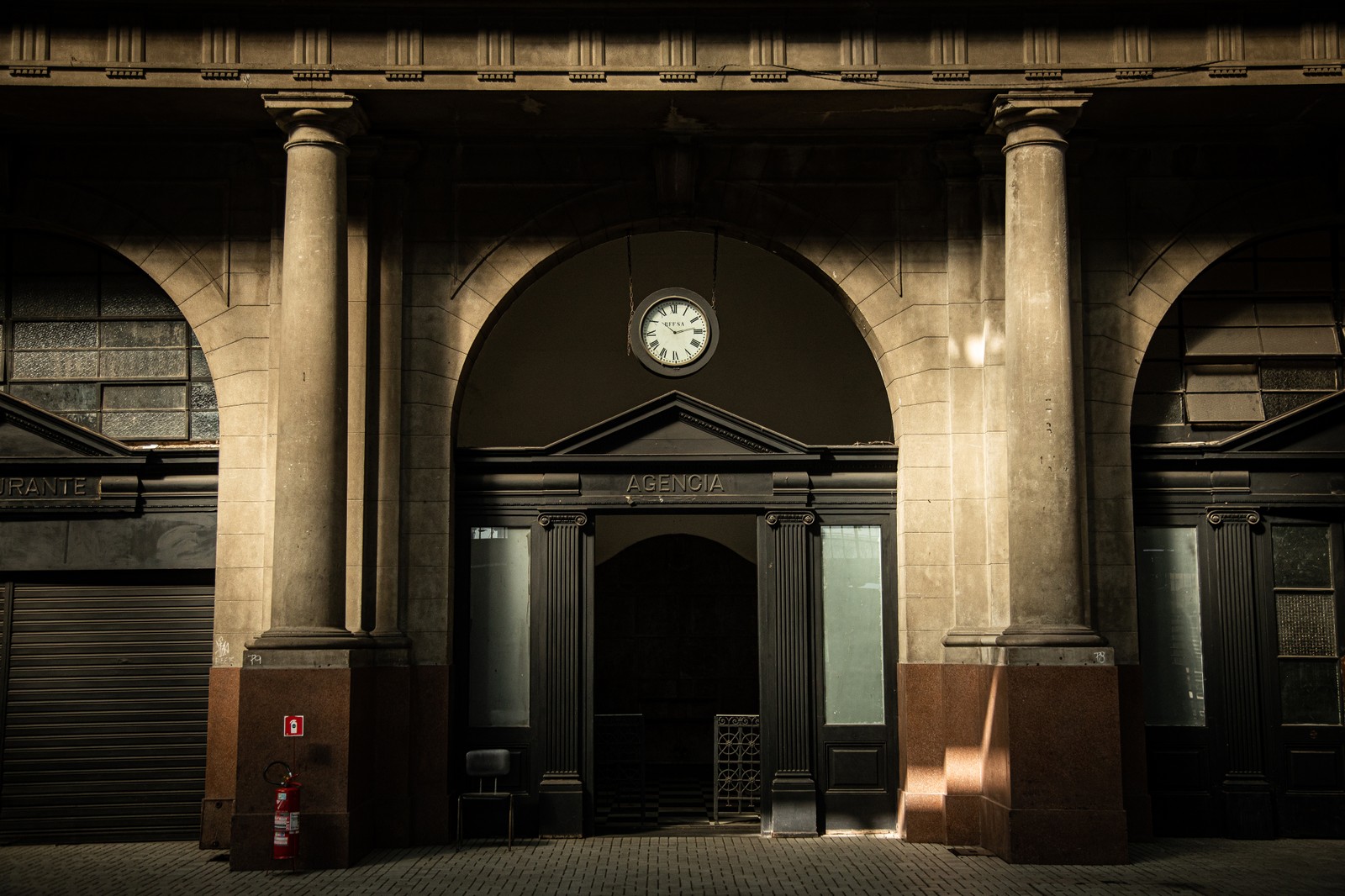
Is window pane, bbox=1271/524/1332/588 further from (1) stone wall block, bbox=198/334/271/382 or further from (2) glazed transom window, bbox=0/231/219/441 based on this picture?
(2) glazed transom window, bbox=0/231/219/441

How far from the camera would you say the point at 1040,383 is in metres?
13.5

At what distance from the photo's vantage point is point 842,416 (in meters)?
20.7

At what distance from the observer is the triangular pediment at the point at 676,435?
15320 millimetres

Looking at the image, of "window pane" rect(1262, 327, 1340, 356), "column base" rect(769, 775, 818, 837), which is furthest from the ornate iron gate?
"window pane" rect(1262, 327, 1340, 356)

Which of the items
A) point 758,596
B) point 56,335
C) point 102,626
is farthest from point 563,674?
point 56,335

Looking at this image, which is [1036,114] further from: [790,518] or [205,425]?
[205,425]

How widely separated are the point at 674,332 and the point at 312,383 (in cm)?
436

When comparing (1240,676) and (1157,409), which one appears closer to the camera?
(1240,676)

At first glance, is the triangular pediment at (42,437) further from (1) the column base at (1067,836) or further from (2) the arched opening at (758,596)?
(1) the column base at (1067,836)

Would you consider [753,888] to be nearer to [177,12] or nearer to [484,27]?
[484,27]

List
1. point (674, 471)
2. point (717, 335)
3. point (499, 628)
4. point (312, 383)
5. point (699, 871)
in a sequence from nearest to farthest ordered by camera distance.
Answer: point (699, 871)
point (312, 383)
point (499, 628)
point (674, 471)
point (717, 335)

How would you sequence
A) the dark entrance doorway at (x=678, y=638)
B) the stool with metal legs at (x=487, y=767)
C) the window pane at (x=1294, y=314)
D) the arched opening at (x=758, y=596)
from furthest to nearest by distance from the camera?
the dark entrance doorway at (x=678, y=638)
the window pane at (x=1294, y=314)
the arched opening at (x=758, y=596)
the stool with metal legs at (x=487, y=767)

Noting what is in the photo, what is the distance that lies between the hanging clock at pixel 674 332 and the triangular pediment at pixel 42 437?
574 centimetres

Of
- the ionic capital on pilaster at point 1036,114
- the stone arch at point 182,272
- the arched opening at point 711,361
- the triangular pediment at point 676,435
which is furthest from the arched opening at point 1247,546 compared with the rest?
the stone arch at point 182,272
